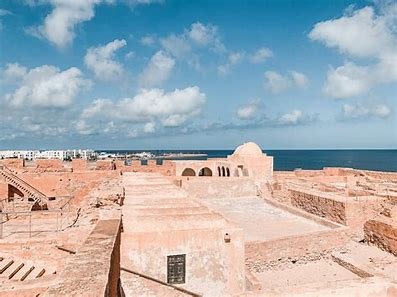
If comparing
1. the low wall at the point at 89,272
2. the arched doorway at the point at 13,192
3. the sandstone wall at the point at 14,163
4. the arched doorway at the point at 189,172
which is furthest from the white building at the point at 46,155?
the low wall at the point at 89,272

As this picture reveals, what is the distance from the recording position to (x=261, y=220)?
17.5 m

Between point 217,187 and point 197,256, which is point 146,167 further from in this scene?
point 197,256

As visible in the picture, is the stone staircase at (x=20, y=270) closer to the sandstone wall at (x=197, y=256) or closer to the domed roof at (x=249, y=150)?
the sandstone wall at (x=197, y=256)

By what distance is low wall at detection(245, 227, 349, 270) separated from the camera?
12.4 meters

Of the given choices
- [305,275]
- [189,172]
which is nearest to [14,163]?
[189,172]

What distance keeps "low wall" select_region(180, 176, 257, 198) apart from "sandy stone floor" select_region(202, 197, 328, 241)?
85cm

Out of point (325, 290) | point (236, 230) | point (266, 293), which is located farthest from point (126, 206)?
point (325, 290)

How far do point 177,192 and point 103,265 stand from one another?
925cm

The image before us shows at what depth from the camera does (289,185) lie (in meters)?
24.2

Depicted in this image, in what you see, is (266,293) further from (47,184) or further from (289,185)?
(47,184)

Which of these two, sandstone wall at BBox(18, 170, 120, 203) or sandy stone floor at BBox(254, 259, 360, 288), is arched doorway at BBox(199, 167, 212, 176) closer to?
sandstone wall at BBox(18, 170, 120, 203)

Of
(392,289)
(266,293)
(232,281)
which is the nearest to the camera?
(266,293)

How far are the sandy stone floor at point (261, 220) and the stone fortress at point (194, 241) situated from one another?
5 centimetres

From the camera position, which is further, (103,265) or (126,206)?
(126,206)
